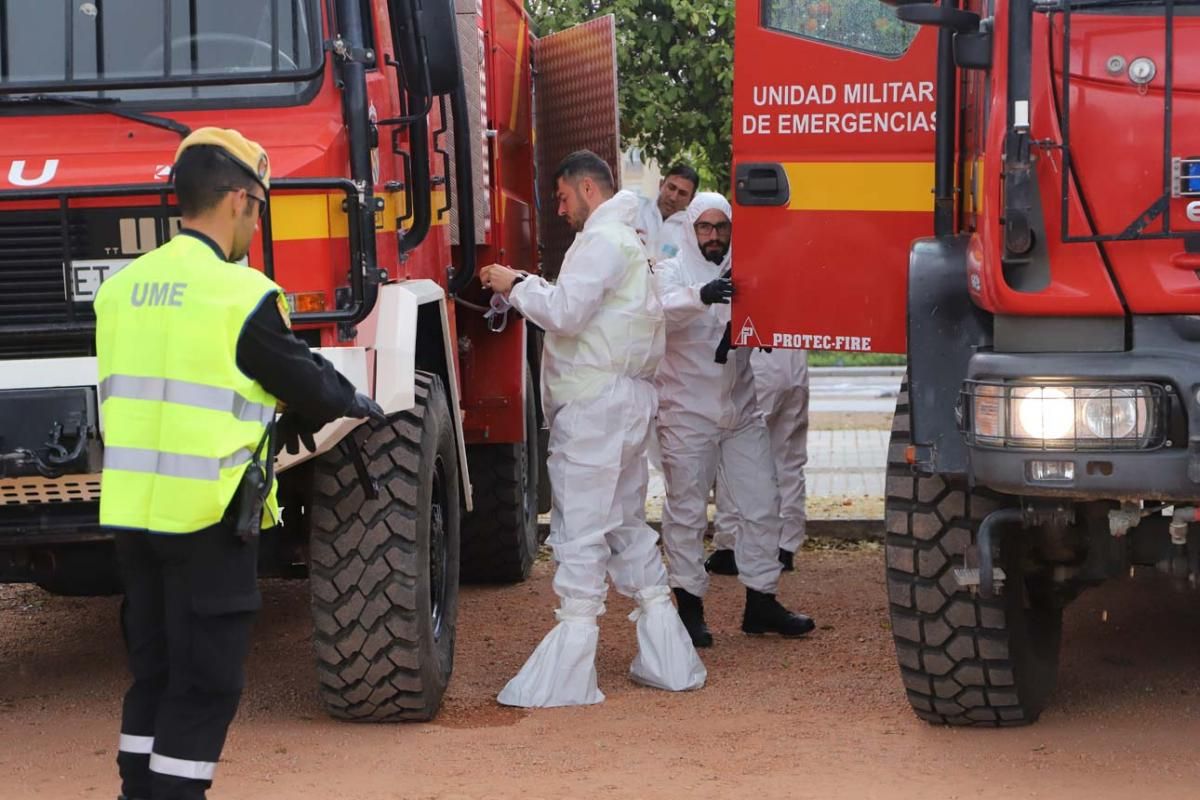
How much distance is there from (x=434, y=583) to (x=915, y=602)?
5.58 feet

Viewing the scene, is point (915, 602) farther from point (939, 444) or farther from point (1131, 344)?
point (1131, 344)

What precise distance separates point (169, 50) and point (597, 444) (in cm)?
187

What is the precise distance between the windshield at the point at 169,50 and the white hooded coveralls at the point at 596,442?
3.88 ft

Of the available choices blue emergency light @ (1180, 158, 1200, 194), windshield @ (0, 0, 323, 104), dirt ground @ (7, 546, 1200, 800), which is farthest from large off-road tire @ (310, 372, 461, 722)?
blue emergency light @ (1180, 158, 1200, 194)

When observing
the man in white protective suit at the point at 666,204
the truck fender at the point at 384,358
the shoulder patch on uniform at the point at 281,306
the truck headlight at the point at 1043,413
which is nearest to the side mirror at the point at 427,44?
the truck fender at the point at 384,358

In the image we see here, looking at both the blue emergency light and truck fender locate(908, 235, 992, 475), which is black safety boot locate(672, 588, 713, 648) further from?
the blue emergency light

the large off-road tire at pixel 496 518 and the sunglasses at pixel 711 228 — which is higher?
the sunglasses at pixel 711 228

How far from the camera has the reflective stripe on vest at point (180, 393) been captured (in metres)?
4.04

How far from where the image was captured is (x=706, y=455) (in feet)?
23.2

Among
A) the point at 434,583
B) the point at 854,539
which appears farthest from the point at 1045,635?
the point at 854,539

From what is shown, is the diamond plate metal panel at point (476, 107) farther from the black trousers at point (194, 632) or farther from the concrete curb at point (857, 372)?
the concrete curb at point (857, 372)

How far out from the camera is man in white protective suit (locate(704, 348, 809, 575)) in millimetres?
8062

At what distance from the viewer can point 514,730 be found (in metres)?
5.82

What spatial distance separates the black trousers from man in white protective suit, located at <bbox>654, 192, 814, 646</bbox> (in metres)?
2.96
